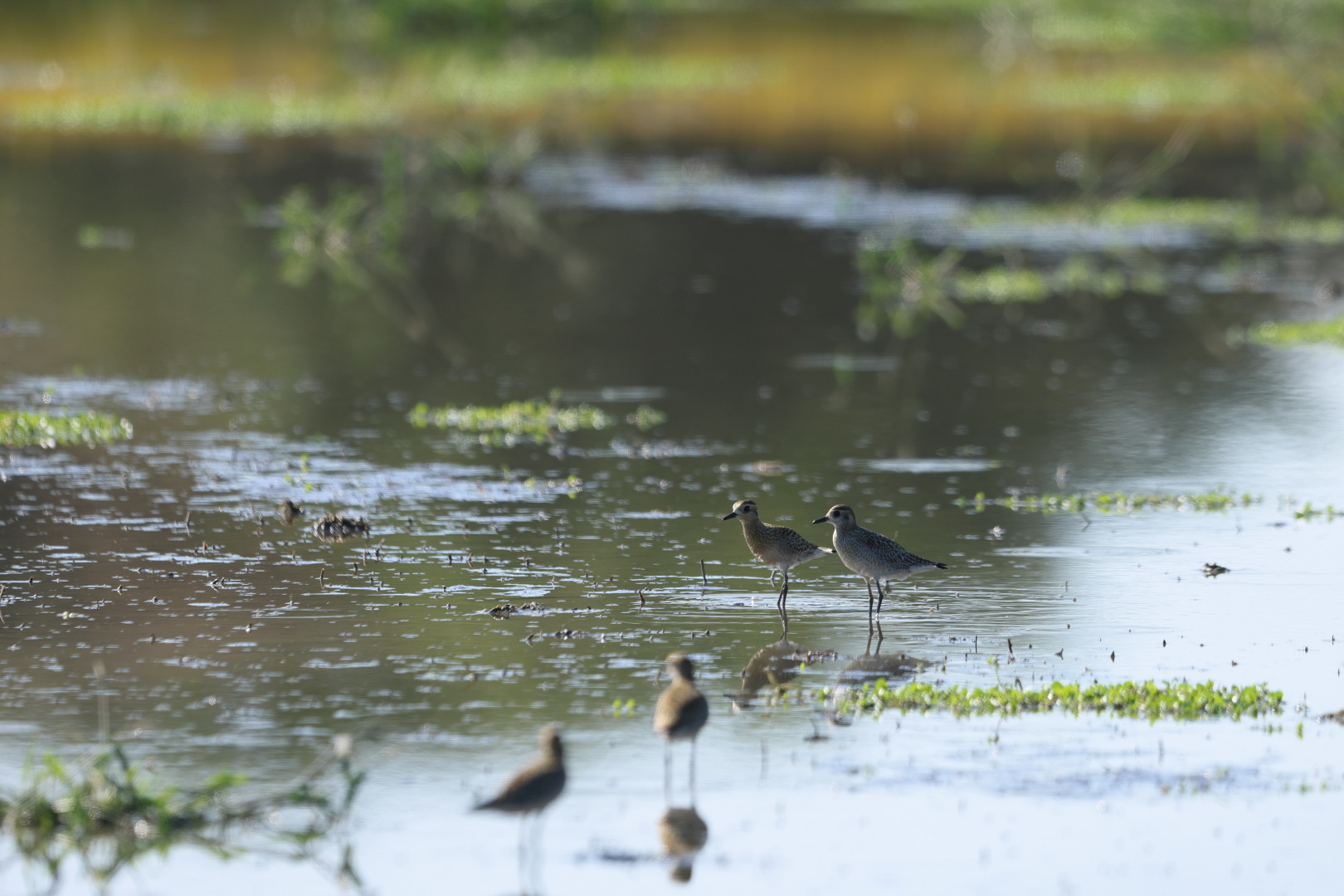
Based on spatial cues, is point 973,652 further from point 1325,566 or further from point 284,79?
point 284,79

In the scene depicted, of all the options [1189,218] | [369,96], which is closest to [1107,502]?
[1189,218]

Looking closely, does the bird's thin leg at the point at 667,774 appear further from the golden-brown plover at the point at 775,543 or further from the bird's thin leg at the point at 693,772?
the golden-brown plover at the point at 775,543

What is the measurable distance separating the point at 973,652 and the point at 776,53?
48.6 m

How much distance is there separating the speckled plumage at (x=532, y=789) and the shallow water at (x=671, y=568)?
35 centimetres

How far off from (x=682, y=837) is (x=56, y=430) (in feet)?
34.8

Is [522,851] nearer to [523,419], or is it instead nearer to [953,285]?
[523,419]

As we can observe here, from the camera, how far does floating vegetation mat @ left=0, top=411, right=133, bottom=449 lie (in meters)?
17.8

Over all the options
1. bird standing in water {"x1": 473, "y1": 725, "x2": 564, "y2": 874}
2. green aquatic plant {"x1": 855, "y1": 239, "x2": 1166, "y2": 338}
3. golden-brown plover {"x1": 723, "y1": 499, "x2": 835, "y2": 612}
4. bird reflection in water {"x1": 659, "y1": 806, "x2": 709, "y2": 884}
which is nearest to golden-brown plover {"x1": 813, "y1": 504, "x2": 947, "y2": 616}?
golden-brown plover {"x1": 723, "y1": 499, "x2": 835, "y2": 612}

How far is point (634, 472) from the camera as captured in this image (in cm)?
1742

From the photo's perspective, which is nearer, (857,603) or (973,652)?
(973,652)

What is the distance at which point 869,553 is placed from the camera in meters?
13.0

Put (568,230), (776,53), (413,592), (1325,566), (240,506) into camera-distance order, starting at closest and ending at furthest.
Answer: (413,592)
(1325,566)
(240,506)
(568,230)
(776,53)

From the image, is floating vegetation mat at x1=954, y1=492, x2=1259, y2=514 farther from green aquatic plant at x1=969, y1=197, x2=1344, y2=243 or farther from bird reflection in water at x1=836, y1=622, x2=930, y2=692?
green aquatic plant at x1=969, y1=197, x2=1344, y2=243

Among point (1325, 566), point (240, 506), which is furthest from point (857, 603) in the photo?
point (240, 506)
